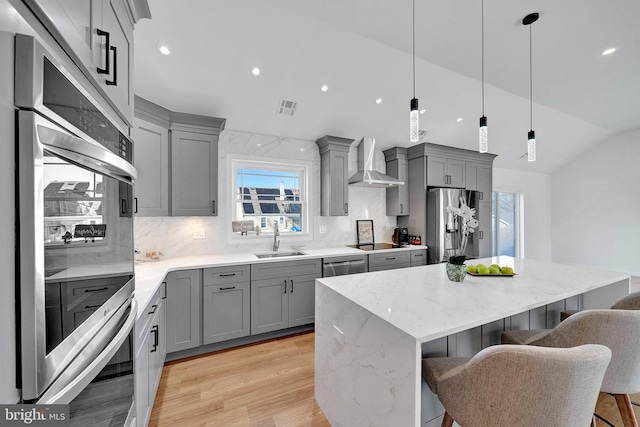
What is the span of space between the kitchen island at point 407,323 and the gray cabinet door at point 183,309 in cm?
143

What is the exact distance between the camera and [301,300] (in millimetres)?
3113

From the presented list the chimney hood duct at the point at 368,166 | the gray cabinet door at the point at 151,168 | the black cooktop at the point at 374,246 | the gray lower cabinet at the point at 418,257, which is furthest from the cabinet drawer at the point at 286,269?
the gray lower cabinet at the point at 418,257

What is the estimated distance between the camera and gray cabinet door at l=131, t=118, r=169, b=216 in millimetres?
2439

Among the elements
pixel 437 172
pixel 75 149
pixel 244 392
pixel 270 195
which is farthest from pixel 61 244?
pixel 437 172

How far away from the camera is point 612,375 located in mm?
1310

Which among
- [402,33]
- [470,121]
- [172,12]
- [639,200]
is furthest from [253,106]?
[639,200]

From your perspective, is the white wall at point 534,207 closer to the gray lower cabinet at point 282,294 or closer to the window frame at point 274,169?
the window frame at point 274,169

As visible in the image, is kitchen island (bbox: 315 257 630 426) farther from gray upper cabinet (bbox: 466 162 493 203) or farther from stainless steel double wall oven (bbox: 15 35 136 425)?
gray upper cabinet (bbox: 466 162 493 203)

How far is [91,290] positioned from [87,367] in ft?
0.74

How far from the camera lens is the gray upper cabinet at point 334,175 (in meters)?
3.74

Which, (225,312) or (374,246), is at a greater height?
(374,246)

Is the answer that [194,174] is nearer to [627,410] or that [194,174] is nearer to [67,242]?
[67,242]

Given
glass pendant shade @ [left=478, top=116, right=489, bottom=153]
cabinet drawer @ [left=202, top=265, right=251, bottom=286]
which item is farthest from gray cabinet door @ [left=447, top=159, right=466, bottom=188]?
cabinet drawer @ [left=202, top=265, right=251, bottom=286]

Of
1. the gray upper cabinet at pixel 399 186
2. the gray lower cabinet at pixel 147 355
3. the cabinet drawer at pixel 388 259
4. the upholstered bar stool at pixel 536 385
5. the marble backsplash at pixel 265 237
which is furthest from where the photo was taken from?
the gray upper cabinet at pixel 399 186
